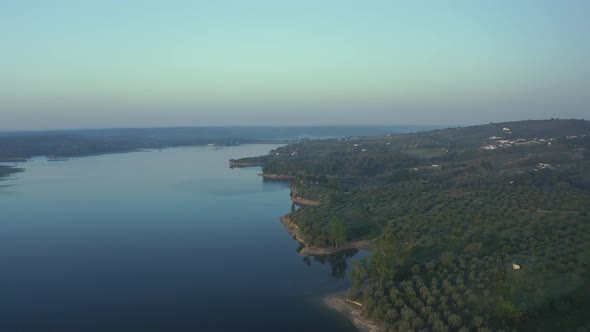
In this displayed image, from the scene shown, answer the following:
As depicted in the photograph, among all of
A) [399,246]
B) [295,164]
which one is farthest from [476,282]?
[295,164]

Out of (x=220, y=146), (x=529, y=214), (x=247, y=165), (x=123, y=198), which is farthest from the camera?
(x=220, y=146)

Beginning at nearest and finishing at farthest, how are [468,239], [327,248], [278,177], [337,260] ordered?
[468,239] < [337,260] < [327,248] < [278,177]

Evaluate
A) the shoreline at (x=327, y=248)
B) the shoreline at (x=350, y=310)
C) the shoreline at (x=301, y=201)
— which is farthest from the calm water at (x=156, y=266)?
the shoreline at (x=301, y=201)

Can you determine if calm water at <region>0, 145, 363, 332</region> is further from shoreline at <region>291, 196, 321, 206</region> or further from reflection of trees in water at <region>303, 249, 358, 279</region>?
shoreline at <region>291, 196, 321, 206</region>

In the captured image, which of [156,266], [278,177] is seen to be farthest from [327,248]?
[278,177]

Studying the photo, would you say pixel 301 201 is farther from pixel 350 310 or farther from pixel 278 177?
pixel 350 310

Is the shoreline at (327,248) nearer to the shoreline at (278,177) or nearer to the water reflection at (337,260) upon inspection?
the water reflection at (337,260)

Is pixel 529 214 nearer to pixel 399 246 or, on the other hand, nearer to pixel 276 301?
pixel 399 246
